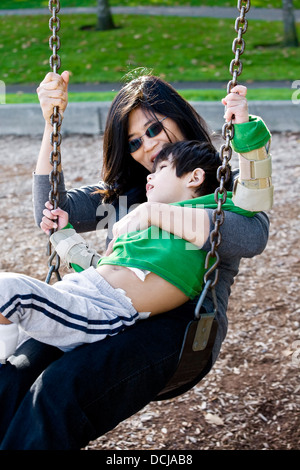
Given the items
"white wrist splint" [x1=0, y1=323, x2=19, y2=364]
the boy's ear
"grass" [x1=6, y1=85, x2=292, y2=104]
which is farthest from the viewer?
"grass" [x1=6, y1=85, x2=292, y2=104]

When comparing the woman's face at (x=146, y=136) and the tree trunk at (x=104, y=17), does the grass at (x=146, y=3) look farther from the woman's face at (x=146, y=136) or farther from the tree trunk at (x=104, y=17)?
the woman's face at (x=146, y=136)

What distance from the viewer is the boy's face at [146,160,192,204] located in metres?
2.20

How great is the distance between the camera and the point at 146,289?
196cm

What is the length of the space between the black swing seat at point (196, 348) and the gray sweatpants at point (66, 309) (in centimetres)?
17

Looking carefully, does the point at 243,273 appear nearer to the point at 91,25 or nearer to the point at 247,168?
the point at 247,168

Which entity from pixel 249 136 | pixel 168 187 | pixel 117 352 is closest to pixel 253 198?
pixel 249 136

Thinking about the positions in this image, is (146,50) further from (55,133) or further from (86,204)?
(55,133)

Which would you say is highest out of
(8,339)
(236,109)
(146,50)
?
(146,50)

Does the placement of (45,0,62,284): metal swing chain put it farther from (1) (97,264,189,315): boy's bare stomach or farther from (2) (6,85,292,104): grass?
(2) (6,85,292,104): grass

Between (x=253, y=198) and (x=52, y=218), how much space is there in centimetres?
74

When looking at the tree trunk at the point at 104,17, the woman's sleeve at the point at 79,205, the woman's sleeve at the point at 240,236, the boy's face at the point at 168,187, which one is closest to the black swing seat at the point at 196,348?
the woman's sleeve at the point at 240,236

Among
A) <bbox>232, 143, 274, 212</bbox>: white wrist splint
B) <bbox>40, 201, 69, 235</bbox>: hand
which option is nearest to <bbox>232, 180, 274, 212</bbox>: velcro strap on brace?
<bbox>232, 143, 274, 212</bbox>: white wrist splint

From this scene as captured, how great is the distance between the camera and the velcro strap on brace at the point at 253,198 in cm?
201

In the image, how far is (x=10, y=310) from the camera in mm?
1744
